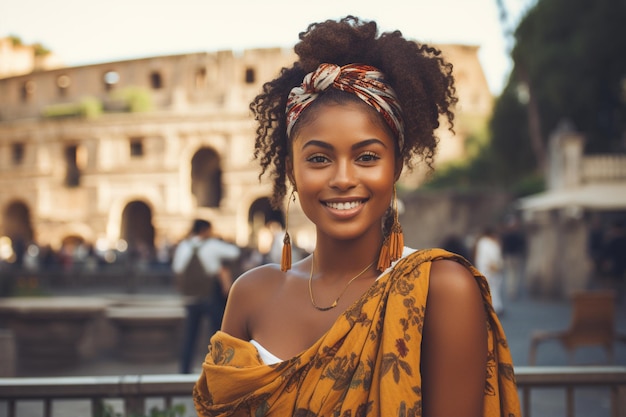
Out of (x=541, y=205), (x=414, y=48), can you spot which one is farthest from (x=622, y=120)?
(x=414, y=48)

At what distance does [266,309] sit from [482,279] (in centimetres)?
57

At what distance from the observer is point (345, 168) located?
1424 millimetres

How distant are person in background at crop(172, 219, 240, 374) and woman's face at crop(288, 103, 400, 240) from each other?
4.69 meters

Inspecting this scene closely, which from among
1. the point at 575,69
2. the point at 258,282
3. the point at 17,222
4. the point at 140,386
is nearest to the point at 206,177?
the point at 17,222

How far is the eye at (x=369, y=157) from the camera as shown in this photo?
1.44m

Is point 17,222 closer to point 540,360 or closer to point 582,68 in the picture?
point 582,68

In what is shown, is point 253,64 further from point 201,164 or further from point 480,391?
point 480,391

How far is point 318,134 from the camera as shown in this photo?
1.45 metres

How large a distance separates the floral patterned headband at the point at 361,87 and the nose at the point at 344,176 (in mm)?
144

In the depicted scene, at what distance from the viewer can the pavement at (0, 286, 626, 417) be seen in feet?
15.7

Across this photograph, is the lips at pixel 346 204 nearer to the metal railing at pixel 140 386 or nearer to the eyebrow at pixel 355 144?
the eyebrow at pixel 355 144

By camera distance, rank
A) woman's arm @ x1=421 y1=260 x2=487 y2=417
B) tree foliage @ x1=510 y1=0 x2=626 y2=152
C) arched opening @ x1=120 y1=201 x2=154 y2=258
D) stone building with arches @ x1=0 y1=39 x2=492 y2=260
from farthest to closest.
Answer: arched opening @ x1=120 y1=201 x2=154 y2=258 < stone building with arches @ x1=0 y1=39 x2=492 y2=260 < tree foliage @ x1=510 y1=0 x2=626 y2=152 < woman's arm @ x1=421 y1=260 x2=487 y2=417

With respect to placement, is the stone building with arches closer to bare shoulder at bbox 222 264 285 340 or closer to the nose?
bare shoulder at bbox 222 264 285 340

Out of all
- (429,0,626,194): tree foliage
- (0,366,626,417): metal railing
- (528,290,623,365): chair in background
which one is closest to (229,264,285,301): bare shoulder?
(0,366,626,417): metal railing
